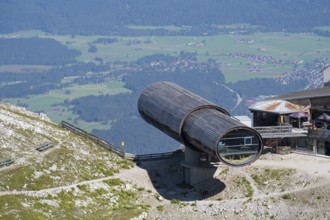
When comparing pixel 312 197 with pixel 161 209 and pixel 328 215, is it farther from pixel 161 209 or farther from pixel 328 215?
pixel 161 209

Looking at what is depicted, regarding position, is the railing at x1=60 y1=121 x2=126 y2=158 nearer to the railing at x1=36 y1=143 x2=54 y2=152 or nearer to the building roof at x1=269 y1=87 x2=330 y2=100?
the railing at x1=36 y1=143 x2=54 y2=152

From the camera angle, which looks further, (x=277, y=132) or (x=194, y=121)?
(x=277, y=132)

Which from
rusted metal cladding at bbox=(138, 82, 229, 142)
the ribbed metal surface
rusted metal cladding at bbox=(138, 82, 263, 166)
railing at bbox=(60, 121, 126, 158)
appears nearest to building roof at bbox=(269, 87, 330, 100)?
rusted metal cladding at bbox=(138, 82, 229, 142)

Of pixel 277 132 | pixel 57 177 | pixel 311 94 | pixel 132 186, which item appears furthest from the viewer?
pixel 311 94

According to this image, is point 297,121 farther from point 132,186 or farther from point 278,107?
point 132,186

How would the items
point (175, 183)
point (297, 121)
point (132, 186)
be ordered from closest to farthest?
point (132, 186) → point (175, 183) → point (297, 121)

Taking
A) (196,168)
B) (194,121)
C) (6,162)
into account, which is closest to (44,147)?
(6,162)
